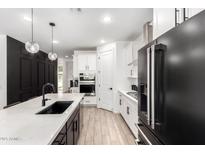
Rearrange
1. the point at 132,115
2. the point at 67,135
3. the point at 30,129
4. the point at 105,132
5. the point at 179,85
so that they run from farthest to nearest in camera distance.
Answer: the point at 105,132, the point at 132,115, the point at 67,135, the point at 30,129, the point at 179,85

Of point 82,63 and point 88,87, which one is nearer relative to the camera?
point 88,87

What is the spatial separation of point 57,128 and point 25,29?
343 cm

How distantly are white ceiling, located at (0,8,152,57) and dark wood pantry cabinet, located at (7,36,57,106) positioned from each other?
48 cm

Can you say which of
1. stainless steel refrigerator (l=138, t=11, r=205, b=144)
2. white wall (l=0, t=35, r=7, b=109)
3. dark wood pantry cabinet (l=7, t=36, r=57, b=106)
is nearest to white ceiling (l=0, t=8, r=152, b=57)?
white wall (l=0, t=35, r=7, b=109)

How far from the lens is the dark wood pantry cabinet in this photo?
3975 millimetres

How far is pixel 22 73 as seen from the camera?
14.9 feet

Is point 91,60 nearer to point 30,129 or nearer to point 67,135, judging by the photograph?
point 67,135

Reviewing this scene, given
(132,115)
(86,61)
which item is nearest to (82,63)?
(86,61)

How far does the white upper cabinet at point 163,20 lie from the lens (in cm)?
124

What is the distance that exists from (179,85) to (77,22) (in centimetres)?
297

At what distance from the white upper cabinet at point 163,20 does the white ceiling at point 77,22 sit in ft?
3.97
